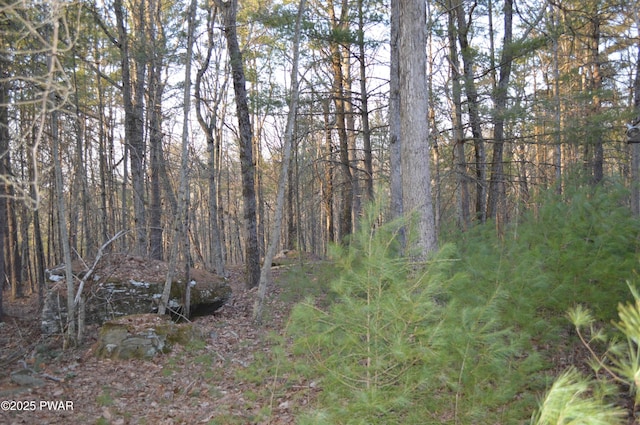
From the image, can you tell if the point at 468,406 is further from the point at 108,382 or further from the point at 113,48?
the point at 113,48

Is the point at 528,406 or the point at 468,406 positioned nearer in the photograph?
the point at 468,406

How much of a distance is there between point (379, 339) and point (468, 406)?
75cm

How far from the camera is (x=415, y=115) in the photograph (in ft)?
18.0

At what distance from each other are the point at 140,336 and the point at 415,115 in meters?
5.51

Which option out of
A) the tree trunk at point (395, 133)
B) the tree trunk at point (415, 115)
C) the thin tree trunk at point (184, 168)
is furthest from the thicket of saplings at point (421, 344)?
the tree trunk at point (395, 133)

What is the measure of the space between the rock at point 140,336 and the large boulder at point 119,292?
608 millimetres

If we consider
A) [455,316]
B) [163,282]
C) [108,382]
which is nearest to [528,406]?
[455,316]

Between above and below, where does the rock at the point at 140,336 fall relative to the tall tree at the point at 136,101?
below

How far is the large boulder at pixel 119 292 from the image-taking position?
771 cm

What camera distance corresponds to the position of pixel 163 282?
28.0 feet

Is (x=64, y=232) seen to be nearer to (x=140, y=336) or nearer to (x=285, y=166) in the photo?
(x=140, y=336)

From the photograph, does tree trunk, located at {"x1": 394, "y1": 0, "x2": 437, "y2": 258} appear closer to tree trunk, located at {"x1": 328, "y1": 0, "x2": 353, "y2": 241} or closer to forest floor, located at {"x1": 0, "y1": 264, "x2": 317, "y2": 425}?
forest floor, located at {"x1": 0, "y1": 264, "x2": 317, "y2": 425}

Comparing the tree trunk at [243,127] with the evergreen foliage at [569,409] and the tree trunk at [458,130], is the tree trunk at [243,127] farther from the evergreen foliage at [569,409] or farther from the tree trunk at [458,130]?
the evergreen foliage at [569,409]

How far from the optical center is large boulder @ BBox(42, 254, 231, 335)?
7.71m
